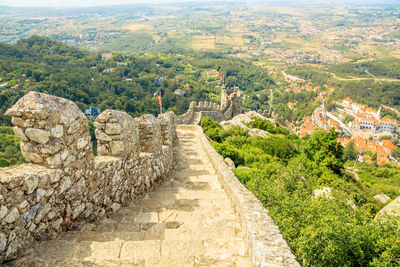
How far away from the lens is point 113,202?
3.88 meters

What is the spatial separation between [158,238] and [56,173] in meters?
1.50

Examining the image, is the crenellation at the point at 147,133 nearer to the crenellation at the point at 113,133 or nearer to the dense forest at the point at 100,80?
the crenellation at the point at 113,133

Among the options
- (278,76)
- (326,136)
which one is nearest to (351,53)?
(278,76)

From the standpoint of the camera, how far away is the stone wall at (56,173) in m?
2.42

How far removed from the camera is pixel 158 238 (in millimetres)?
3170

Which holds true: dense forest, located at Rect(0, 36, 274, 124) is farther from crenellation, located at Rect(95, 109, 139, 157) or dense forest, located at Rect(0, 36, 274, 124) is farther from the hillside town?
crenellation, located at Rect(95, 109, 139, 157)

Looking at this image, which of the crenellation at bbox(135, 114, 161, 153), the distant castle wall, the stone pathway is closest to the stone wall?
the stone pathway

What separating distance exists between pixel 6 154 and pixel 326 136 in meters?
23.3

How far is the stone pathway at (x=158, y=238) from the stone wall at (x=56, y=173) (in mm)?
209

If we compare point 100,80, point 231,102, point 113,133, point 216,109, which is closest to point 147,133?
point 113,133

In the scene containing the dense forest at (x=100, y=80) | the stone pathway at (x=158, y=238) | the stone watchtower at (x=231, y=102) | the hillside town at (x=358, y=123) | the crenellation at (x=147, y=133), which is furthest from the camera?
the hillside town at (x=358, y=123)

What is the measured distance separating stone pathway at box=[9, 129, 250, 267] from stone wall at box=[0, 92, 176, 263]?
21 cm

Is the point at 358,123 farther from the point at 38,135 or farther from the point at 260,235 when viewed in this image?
the point at 38,135

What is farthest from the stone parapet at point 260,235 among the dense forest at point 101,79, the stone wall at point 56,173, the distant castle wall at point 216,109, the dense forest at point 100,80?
the dense forest at point 101,79
